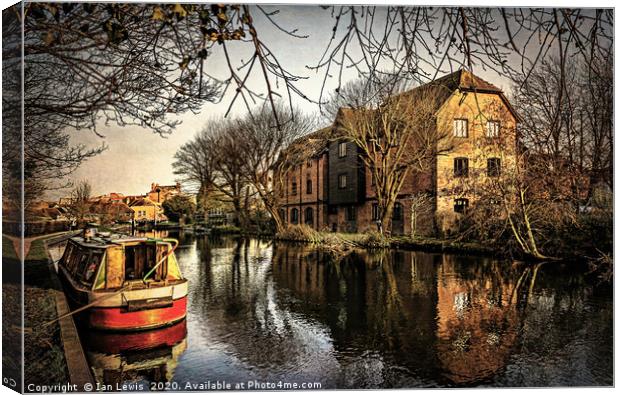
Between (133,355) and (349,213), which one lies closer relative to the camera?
(133,355)

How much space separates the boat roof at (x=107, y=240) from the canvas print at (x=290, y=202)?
0.05 feet

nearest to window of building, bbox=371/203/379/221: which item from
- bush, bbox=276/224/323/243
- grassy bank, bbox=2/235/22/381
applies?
bush, bbox=276/224/323/243

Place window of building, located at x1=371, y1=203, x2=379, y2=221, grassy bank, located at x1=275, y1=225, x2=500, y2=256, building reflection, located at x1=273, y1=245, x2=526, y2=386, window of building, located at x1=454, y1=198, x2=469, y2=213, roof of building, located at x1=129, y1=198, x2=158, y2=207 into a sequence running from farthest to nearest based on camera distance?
window of building, located at x1=454, y1=198, x2=469, y2=213, window of building, located at x1=371, y1=203, x2=379, y2=221, grassy bank, located at x1=275, y1=225, x2=500, y2=256, roof of building, located at x1=129, y1=198, x2=158, y2=207, building reflection, located at x1=273, y1=245, x2=526, y2=386

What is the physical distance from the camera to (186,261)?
390 cm

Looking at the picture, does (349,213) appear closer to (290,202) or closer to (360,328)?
(290,202)

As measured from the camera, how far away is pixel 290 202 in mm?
4090

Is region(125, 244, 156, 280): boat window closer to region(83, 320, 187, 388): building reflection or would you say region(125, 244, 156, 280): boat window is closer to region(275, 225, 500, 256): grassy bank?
region(83, 320, 187, 388): building reflection

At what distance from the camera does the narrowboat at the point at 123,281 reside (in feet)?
11.4

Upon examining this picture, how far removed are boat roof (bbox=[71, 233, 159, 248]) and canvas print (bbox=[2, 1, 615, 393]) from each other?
2 cm

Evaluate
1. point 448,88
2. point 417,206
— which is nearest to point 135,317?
point 417,206

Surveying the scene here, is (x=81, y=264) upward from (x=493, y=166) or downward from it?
downward

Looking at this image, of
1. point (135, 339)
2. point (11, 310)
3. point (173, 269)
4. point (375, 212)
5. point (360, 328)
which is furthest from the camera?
point (375, 212)

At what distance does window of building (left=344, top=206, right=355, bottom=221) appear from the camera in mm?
4148

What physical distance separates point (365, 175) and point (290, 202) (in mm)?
645
